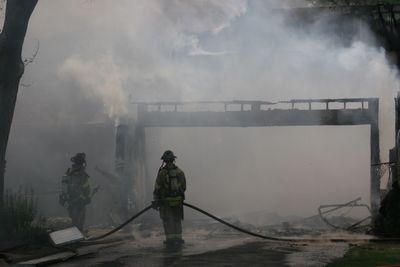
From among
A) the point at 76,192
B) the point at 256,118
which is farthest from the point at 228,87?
the point at 76,192

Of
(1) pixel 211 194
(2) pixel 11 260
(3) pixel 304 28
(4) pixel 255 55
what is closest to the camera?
(2) pixel 11 260

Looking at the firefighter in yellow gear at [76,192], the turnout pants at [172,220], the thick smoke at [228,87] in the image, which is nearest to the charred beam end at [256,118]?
the thick smoke at [228,87]

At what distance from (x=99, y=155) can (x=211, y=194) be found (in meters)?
4.87

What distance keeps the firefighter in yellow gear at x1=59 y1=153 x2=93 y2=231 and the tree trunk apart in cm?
244

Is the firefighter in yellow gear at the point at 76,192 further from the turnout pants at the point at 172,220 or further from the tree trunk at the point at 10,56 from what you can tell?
the turnout pants at the point at 172,220

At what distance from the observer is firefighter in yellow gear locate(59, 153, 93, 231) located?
13805 mm

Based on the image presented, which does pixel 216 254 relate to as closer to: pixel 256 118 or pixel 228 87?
pixel 256 118

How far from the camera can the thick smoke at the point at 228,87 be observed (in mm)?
19156

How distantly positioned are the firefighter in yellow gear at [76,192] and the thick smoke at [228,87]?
4769 millimetres

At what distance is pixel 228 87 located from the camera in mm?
20188

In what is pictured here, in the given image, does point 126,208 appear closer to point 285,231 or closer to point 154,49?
point 285,231

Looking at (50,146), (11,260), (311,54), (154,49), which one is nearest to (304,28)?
(311,54)

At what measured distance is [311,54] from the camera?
18.8 m

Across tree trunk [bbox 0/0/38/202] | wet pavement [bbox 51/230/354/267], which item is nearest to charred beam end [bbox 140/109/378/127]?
wet pavement [bbox 51/230/354/267]
